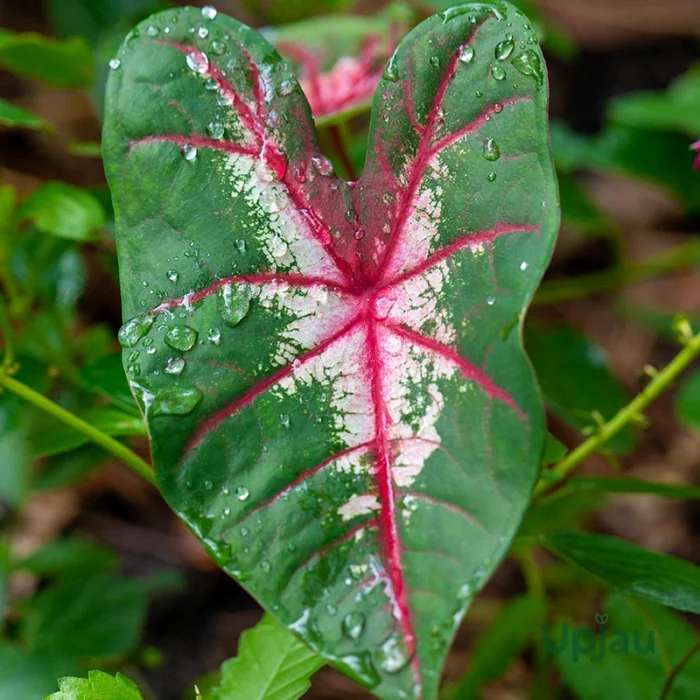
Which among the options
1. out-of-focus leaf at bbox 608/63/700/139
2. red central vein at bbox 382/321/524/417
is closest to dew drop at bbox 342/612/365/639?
red central vein at bbox 382/321/524/417

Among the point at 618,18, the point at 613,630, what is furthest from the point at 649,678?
the point at 618,18

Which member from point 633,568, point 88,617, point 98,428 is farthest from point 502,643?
point 98,428

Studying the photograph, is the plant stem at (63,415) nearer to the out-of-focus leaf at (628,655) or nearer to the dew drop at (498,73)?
the dew drop at (498,73)

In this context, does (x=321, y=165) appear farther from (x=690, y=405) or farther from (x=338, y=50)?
(x=690, y=405)

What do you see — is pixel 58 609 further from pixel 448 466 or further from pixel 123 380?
pixel 448 466

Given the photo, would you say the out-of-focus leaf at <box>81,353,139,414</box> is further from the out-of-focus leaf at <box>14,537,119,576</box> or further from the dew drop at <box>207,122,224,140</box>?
the out-of-focus leaf at <box>14,537,119,576</box>

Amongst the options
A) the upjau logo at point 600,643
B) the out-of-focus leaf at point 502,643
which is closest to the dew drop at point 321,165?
the upjau logo at point 600,643
